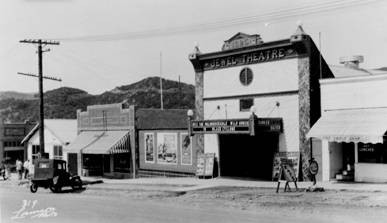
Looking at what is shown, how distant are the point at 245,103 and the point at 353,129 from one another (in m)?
7.13

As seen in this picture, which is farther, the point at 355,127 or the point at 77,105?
the point at 77,105

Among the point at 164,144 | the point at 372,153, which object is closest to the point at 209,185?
the point at 372,153

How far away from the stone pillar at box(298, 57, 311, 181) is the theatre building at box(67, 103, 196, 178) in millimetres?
7884

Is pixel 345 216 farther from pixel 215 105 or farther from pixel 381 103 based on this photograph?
pixel 215 105

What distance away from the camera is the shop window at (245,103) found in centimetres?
2588

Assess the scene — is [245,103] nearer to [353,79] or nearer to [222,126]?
[222,126]

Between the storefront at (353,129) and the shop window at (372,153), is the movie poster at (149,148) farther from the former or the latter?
the shop window at (372,153)

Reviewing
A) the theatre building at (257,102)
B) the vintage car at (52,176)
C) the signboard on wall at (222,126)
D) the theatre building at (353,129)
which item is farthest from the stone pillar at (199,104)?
the theatre building at (353,129)

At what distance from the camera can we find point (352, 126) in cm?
2045

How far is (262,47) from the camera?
24859 mm

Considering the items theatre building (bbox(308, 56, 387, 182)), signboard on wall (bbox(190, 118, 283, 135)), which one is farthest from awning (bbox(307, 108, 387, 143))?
signboard on wall (bbox(190, 118, 283, 135))

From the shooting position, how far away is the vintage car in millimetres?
26438

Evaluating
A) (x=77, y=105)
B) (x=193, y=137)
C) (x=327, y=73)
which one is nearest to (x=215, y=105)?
(x=193, y=137)

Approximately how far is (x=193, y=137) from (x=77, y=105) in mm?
96569
